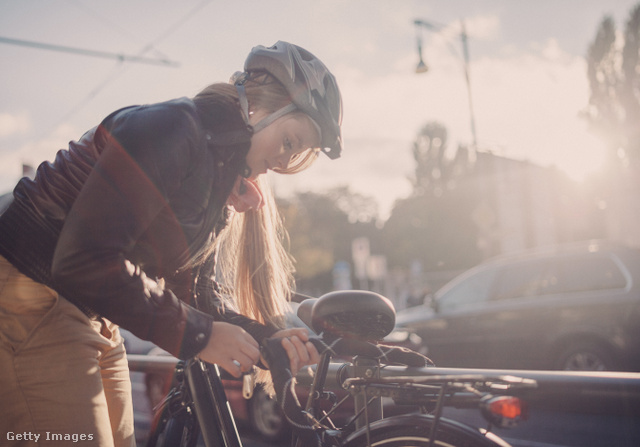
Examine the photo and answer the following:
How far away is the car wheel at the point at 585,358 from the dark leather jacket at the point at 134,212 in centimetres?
565

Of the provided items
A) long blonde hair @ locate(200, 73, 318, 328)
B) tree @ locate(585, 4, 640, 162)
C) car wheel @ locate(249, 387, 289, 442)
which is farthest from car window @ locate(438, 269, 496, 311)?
tree @ locate(585, 4, 640, 162)

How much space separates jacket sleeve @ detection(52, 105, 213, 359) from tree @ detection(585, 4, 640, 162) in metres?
33.0

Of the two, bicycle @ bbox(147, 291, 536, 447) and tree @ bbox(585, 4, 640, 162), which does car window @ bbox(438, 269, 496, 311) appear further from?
tree @ bbox(585, 4, 640, 162)

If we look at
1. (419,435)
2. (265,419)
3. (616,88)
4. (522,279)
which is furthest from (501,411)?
(616,88)

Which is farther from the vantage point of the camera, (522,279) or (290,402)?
(522,279)

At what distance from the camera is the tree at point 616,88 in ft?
98.5

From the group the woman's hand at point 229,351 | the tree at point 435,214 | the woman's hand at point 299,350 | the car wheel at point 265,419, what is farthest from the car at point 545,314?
the tree at point 435,214

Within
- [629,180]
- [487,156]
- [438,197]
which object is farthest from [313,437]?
[438,197]

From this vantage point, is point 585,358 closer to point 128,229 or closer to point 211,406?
point 211,406

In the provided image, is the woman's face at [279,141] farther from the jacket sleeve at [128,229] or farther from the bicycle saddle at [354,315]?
the bicycle saddle at [354,315]

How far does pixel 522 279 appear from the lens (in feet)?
23.6

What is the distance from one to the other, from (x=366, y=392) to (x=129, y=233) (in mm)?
665

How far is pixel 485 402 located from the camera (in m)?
1.15

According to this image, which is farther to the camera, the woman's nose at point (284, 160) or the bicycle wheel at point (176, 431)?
the bicycle wheel at point (176, 431)
